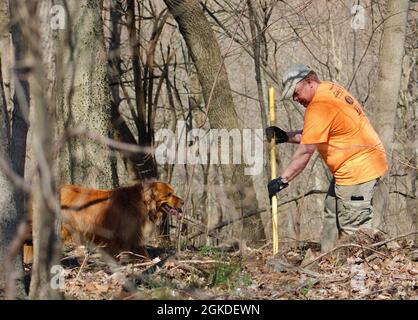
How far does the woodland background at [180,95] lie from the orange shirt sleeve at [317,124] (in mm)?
914

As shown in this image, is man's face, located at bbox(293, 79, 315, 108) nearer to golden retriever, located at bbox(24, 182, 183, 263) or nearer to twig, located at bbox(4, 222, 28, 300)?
golden retriever, located at bbox(24, 182, 183, 263)

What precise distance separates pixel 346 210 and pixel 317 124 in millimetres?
1028

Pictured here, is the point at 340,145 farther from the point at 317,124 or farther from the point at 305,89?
the point at 305,89

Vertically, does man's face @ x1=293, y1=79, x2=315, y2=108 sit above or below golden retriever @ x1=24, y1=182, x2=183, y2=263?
above

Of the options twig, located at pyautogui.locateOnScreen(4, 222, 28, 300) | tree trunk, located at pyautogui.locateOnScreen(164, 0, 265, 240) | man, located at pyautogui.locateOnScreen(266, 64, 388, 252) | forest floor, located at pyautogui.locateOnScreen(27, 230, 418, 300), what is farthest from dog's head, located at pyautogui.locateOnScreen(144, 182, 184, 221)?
twig, located at pyautogui.locateOnScreen(4, 222, 28, 300)

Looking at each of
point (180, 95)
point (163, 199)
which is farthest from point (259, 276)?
point (180, 95)

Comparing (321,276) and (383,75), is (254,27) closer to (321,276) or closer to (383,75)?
(383,75)

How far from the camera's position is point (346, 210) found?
8.29m

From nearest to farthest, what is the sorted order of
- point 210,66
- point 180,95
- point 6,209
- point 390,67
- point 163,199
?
point 6,209
point 163,199
point 390,67
point 210,66
point 180,95

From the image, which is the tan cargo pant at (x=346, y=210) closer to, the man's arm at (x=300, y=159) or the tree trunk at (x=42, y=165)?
the man's arm at (x=300, y=159)

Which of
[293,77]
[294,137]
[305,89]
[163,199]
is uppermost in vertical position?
[293,77]

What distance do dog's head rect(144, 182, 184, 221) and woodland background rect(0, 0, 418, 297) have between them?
36 cm

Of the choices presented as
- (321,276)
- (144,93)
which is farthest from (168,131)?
(321,276)

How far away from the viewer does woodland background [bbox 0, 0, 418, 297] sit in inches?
195
